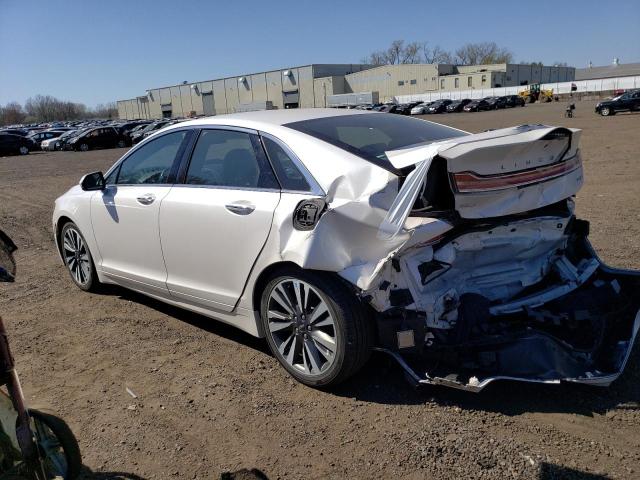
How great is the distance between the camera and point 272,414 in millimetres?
3186

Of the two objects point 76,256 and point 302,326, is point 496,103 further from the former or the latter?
point 302,326

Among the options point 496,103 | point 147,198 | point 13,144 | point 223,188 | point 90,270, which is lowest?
point 496,103

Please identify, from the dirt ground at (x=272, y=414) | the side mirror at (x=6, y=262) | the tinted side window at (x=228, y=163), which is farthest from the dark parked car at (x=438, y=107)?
the side mirror at (x=6, y=262)

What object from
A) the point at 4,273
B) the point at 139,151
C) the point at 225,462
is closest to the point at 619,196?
the point at 139,151

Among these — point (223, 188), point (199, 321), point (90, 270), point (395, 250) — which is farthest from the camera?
point (90, 270)

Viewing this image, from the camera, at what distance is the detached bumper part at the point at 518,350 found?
2961 mm

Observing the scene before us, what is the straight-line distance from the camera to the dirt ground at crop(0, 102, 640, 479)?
2.69 meters

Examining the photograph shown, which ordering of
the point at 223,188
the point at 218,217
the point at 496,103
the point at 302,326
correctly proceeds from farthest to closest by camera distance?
the point at 496,103
the point at 223,188
the point at 218,217
the point at 302,326

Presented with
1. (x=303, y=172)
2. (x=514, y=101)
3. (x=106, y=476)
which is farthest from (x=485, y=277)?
(x=514, y=101)

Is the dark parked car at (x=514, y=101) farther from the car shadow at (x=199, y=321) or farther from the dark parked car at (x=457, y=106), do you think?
the car shadow at (x=199, y=321)

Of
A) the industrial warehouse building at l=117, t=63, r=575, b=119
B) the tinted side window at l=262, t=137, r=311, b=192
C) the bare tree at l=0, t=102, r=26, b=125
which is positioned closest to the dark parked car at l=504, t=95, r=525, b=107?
the industrial warehouse building at l=117, t=63, r=575, b=119

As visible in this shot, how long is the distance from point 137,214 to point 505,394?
302cm

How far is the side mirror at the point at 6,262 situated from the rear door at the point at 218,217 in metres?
1.42

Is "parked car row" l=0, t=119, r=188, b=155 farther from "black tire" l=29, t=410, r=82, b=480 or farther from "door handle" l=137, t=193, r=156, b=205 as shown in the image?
"black tire" l=29, t=410, r=82, b=480
